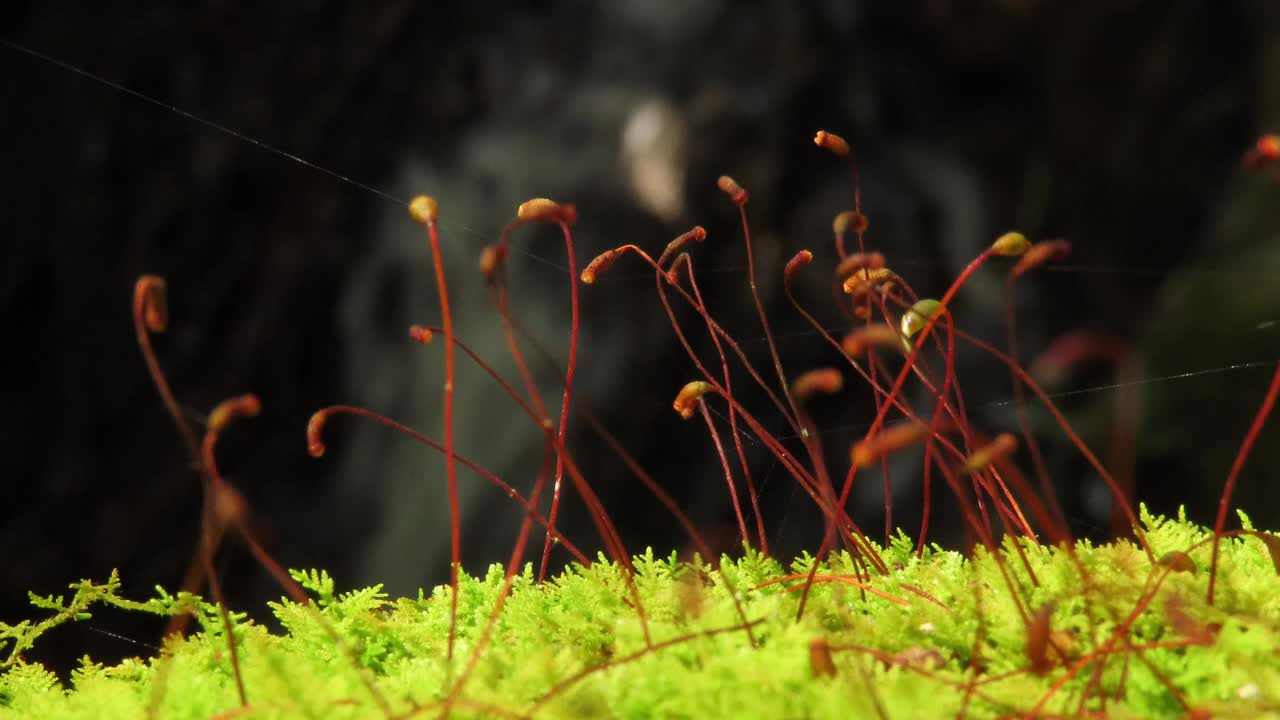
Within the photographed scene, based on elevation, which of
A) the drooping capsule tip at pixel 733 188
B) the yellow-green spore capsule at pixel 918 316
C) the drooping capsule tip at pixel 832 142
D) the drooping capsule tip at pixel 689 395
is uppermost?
the drooping capsule tip at pixel 832 142

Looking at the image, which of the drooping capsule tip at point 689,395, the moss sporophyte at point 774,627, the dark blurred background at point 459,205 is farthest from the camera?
the dark blurred background at point 459,205

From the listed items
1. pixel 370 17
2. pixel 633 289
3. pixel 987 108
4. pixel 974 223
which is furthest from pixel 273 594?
pixel 987 108

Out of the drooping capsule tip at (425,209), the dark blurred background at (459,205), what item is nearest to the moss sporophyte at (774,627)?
the drooping capsule tip at (425,209)

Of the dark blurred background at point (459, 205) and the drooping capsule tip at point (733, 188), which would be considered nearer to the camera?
the drooping capsule tip at point (733, 188)

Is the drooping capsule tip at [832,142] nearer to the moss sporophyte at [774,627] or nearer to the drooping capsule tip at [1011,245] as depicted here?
the moss sporophyte at [774,627]

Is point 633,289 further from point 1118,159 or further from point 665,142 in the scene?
point 1118,159

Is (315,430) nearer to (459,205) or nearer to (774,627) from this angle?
(774,627)

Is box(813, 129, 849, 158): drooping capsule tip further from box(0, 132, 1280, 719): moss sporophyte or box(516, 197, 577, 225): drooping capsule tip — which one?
box(516, 197, 577, 225): drooping capsule tip
